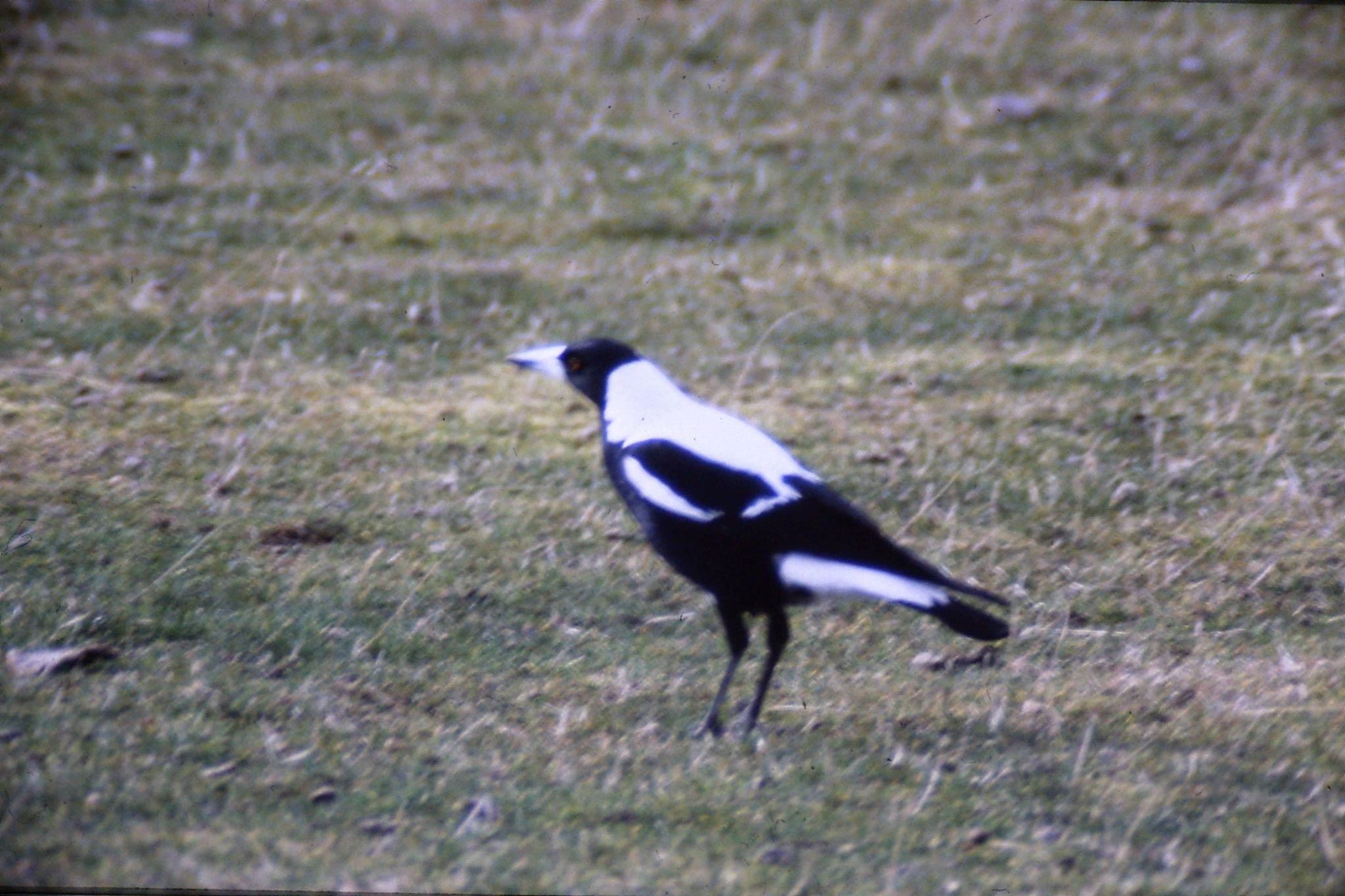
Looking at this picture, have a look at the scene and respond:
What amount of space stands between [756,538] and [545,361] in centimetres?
106

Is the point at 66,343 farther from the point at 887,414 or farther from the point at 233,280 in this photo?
the point at 887,414

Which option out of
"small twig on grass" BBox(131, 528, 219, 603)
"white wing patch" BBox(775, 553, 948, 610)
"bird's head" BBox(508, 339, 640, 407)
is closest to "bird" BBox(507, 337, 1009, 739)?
"white wing patch" BBox(775, 553, 948, 610)

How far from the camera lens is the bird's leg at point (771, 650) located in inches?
128

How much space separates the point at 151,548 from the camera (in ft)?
13.1

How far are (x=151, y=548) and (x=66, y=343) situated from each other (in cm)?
160

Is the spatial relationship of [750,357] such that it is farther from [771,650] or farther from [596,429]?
[771,650]

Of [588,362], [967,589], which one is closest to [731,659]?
[967,589]

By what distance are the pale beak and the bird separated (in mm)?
567

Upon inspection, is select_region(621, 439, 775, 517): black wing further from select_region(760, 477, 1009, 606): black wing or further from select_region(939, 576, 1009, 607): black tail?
select_region(939, 576, 1009, 607): black tail

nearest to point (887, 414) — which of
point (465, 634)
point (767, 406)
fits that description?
point (767, 406)

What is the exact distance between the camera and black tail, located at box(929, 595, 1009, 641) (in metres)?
3.00

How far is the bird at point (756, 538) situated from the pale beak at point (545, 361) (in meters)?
0.57

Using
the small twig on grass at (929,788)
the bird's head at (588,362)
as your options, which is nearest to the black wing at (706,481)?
the bird's head at (588,362)

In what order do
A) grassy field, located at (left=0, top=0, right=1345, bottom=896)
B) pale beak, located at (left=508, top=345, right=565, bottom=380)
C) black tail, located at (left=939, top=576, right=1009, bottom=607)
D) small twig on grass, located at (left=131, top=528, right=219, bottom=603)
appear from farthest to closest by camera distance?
pale beak, located at (left=508, top=345, right=565, bottom=380), small twig on grass, located at (left=131, top=528, right=219, bottom=603), black tail, located at (left=939, top=576, right=1009, bottom=607), grassy field, located at (left=0, top=0, right=1345, bottom=896)
